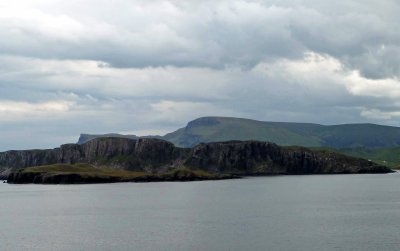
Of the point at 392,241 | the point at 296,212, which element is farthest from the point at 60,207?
the point at 392,241

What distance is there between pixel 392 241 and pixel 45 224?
7514 cm

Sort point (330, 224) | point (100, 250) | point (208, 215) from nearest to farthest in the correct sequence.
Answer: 1. point (100, 250)
2. point (330, 224)
3. point (208, 215)

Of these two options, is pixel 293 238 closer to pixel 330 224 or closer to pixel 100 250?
pixel 330 224

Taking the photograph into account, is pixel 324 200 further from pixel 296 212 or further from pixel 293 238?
pixel 293 238

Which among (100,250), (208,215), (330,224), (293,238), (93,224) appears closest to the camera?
(100,250)

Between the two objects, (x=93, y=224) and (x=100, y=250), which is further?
(x=93, y=224)

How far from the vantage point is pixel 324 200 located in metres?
189

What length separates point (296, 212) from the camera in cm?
15062

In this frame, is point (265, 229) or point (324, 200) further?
point (324, 200)

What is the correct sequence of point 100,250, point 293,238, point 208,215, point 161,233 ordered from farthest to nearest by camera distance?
point 208,215 < point 161,233 < point 293,238 < point 100,250

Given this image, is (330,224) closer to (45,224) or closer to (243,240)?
(243,240)

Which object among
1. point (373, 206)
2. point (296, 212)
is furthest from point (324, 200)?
point (296, 212)

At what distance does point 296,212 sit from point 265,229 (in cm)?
3610

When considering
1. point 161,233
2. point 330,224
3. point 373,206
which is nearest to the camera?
point 161,233
